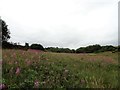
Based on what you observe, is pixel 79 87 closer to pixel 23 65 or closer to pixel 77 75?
pixel 77 75

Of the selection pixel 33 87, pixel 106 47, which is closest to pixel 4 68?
pixel 33 87

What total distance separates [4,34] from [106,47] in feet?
81.4

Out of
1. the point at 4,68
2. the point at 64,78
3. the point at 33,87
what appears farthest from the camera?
the point at 4,68

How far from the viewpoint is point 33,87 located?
21.9 feet

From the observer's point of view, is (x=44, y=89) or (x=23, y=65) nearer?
Answer: (x=44, y=89)

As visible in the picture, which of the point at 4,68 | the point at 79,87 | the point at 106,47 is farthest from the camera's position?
the point at 106,47

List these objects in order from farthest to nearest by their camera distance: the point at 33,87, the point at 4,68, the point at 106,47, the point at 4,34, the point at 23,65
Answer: the point at 106,47 < the point at 4,34 < the point at 23,65 < the point at 4,68 < the point at 33,87

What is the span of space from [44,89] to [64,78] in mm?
1369

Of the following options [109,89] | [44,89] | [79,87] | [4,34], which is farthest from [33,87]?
[4,34]

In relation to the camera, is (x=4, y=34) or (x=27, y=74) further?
(x=4, y=34)

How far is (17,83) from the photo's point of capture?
7199 millimetres

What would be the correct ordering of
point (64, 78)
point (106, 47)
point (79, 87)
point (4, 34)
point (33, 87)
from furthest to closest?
point (106, 47), point (4, 34), point (64, 78), point (79, 87), point (33, 87)

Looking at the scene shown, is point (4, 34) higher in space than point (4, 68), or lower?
higher

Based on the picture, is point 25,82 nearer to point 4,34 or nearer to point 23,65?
point 23,65
